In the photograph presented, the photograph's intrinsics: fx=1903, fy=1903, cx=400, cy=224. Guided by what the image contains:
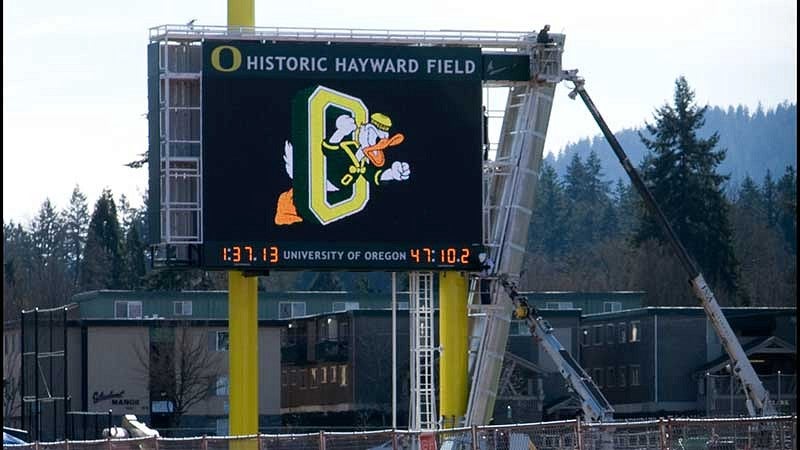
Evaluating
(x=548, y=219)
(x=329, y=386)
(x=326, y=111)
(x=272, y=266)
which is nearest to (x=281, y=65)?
(x=326, y=111)

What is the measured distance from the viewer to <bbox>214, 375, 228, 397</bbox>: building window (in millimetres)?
74438

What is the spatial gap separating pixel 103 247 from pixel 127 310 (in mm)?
35678

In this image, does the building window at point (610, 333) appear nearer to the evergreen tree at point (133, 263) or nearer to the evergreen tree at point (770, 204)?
the evergreen tree at point (133, 263)

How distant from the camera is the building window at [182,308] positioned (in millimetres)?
83688

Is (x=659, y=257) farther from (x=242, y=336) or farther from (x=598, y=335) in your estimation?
(x=242, y=336)

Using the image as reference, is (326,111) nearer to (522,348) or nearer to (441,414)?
(441,414)

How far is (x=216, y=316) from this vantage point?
3314 inches

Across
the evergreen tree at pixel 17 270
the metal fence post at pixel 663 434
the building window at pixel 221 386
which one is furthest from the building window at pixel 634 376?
the metal fence post at pixel 663 434

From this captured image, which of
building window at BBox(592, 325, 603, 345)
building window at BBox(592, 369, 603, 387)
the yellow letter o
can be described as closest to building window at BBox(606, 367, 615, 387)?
building window at BBox(592, 369, 603, 387)

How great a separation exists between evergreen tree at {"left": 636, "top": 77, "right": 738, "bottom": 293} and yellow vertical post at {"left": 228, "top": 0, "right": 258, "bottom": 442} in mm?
Result: 65209

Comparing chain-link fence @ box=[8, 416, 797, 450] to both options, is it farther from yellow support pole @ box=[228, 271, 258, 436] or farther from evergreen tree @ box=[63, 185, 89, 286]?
evergreen tree @ box=[63, 185, 89, 286]

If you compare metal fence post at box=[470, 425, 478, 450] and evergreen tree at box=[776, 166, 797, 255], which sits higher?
evergreen tree at box=[776, 166, 797, 255]

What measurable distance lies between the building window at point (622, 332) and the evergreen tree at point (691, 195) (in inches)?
950

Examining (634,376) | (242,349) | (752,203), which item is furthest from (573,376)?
(752,203)
